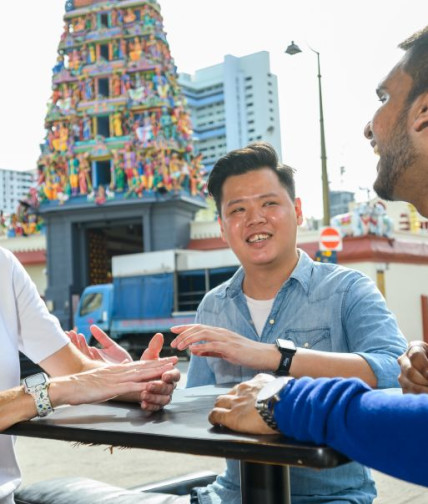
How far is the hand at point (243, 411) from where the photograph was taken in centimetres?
144

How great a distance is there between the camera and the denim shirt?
6.95 feet

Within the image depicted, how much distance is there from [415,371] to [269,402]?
1.81ft

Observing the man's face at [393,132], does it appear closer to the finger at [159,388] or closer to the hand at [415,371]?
the hand at [415,371]

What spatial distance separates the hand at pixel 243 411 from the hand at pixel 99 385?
50cm

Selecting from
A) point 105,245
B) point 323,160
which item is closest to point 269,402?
point 323,160

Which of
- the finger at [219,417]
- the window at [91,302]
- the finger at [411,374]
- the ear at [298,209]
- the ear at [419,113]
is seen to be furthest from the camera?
the window at [91,302]

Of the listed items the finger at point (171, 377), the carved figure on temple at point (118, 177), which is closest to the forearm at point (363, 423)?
the finger at point (171, 377)

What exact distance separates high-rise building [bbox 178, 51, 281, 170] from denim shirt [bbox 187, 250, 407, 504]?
37.2 m

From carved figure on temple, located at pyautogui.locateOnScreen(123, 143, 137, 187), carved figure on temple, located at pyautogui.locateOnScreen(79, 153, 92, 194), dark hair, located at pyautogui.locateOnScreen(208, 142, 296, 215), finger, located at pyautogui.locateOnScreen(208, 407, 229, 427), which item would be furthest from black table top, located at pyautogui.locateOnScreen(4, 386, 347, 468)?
carved figure on temple, located at pyautogui.locateOnScreen(79, 153, 92, 194)

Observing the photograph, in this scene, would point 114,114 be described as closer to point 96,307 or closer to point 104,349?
point 96,307

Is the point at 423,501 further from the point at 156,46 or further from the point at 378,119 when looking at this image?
the point at 156,46

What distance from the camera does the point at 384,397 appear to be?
1.30m

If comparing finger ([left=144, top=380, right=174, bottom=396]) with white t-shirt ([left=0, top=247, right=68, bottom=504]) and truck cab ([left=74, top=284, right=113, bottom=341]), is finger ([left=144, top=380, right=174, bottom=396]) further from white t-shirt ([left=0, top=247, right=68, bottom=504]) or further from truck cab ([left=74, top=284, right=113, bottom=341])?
truck cab ([left=74, top=284, right=113, bottom=341])

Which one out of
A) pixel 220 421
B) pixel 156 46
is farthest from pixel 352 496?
pixel 156 46
